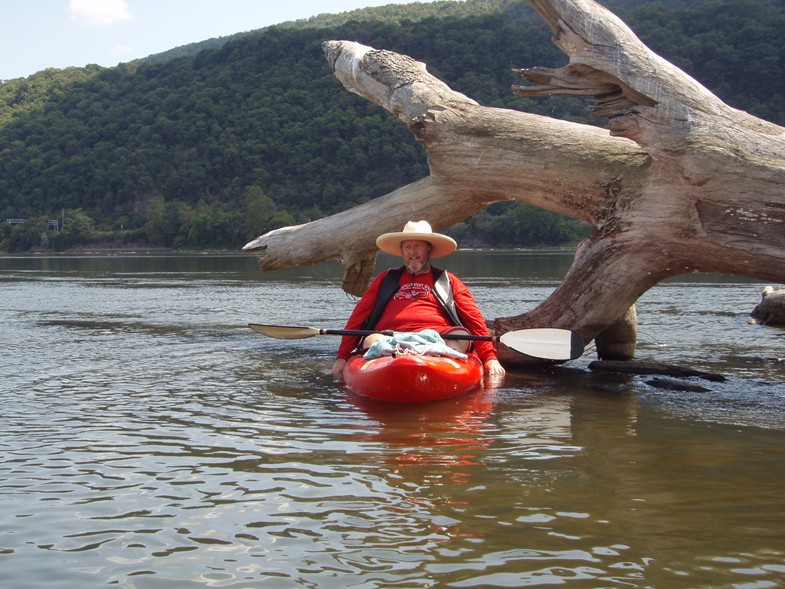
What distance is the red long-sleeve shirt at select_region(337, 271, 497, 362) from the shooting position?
9.88 m

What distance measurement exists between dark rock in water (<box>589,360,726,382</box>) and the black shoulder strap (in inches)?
113

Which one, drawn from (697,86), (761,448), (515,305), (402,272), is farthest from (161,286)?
(761,448)

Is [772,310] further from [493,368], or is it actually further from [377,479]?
[377,479]

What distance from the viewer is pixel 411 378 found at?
8.41 metres

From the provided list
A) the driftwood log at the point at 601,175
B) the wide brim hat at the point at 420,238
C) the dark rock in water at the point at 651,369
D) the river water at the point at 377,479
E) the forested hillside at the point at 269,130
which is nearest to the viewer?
the river water at the point at 377,479

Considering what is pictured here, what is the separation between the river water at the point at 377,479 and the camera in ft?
14.4

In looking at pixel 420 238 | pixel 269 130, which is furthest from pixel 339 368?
pixel 269 130

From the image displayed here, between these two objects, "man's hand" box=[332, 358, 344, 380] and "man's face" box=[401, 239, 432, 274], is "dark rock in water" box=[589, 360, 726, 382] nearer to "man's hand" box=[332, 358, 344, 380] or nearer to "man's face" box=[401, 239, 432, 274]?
"man's face" box=[401, 239, 432, 274]

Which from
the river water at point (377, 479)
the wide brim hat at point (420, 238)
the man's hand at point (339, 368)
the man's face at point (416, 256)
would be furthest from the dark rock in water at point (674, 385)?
the man's hand at point (339, 368)

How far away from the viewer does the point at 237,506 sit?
528cm

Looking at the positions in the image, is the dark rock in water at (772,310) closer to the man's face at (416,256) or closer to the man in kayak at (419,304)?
the man in kayak at (419,304)

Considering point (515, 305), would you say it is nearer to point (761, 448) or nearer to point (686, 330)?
point (686, 330)

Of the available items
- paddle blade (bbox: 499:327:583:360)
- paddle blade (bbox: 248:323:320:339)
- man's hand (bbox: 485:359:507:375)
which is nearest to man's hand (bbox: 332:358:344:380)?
paddle blade (bbox: 248:323:320:339)

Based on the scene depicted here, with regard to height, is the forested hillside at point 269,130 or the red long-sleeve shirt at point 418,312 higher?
the forested hillside at point 269,130
